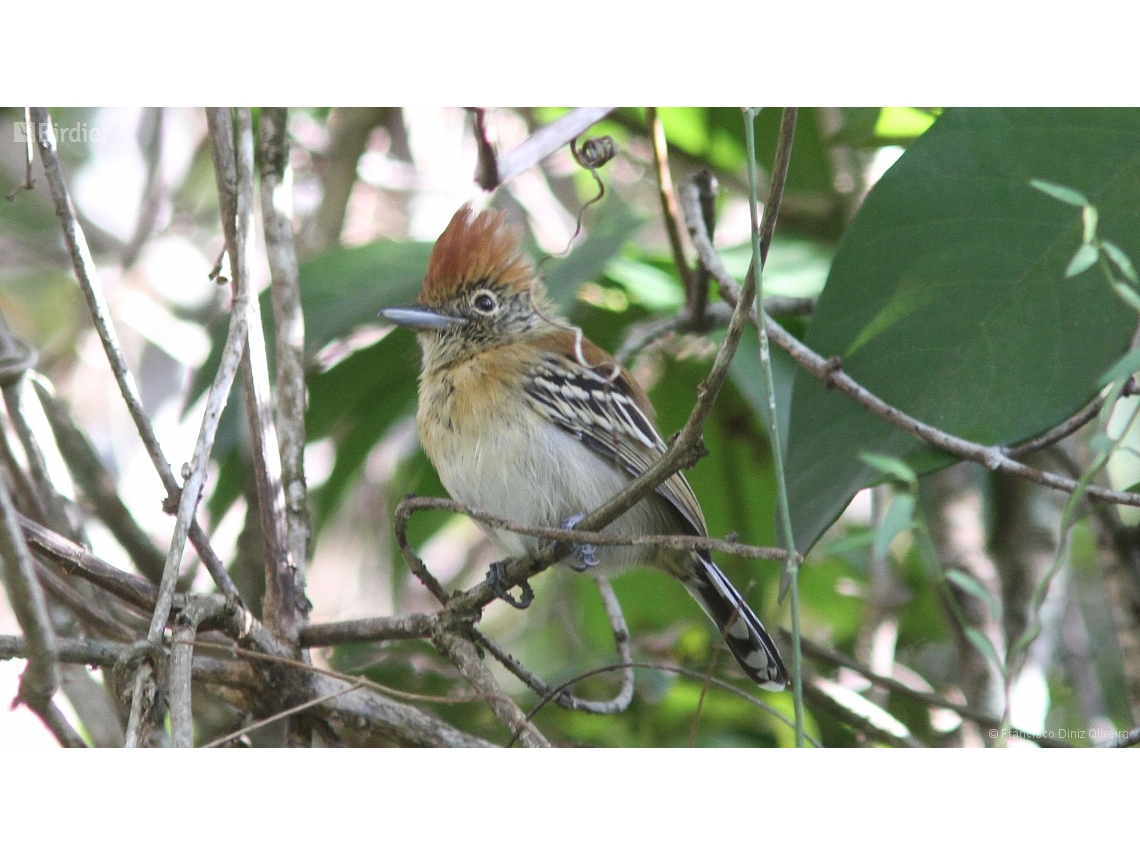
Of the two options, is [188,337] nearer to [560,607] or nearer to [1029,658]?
[560,607]

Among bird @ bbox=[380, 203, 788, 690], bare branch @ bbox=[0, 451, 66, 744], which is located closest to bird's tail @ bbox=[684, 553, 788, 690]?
bird @ bbox=[380, 203, 788, 690]

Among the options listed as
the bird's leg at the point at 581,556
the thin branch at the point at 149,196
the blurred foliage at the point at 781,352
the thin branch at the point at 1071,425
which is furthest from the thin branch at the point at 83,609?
the thin branch at the point at 1071,425

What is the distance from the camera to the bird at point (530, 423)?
2.51 metres

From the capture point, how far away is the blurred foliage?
2205mm

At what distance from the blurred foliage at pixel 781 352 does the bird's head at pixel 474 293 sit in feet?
0.54

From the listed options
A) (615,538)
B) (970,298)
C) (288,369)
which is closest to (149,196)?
(288,369)

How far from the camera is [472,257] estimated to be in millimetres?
2850

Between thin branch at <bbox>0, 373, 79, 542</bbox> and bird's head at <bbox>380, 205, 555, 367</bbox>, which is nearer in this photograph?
thin branch at <bbox>0, 373, 79, 542</bbox>

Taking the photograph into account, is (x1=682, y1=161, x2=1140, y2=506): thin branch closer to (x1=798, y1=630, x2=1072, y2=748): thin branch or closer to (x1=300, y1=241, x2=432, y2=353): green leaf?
(x1=798, y1=630, x2=1072, y2=748): thin branch

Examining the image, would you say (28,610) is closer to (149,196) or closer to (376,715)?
(376,715)

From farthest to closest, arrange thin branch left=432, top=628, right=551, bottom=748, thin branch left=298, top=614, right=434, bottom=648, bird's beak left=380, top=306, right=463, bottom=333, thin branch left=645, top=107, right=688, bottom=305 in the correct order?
thin branch left=645, top=107, right=688, bottom=305 → bird's beak left=380, top=306, right=463, bottom=333 → thin branch left=298, top=614, right=434, bottom=648 → thin branch left=432, top=628, right=551, bottom=748

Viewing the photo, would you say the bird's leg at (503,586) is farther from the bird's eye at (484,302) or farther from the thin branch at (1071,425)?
the thin branch at (1071,425)
